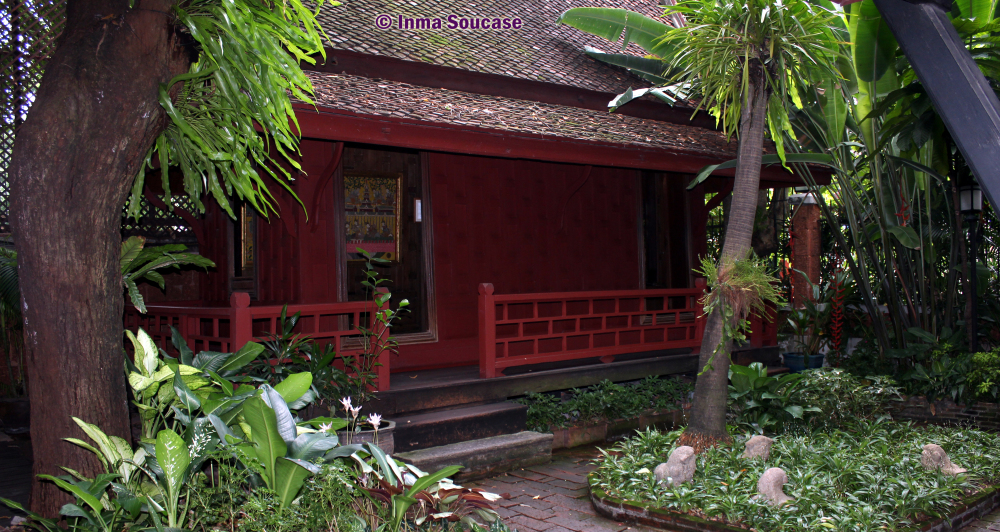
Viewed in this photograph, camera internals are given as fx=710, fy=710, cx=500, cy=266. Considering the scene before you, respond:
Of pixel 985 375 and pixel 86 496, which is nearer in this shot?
pixel 86 496

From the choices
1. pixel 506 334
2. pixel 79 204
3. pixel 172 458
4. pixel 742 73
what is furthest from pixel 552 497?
pixel 79 204

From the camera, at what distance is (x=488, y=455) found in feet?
20.6

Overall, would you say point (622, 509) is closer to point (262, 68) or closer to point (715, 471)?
point (715, 471)

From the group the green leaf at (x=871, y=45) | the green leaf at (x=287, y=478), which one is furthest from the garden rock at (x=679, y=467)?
the green leaf at (x=871, y=45)

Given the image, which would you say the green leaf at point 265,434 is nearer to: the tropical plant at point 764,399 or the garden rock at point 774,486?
the garden rock at point 774,486

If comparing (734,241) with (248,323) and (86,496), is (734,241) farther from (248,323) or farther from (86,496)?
(86,496)

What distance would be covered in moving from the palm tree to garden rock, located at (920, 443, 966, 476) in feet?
4.84

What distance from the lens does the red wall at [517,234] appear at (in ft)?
27.8

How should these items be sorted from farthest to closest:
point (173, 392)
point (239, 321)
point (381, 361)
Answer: point (381, 361)
point (239, 321)
point (173, 392)

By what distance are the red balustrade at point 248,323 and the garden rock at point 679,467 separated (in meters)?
2.65

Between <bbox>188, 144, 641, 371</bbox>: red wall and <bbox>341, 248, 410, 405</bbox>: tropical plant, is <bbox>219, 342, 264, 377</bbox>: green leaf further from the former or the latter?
<bbox>188, 144, 641, 371</bbox>: red wall

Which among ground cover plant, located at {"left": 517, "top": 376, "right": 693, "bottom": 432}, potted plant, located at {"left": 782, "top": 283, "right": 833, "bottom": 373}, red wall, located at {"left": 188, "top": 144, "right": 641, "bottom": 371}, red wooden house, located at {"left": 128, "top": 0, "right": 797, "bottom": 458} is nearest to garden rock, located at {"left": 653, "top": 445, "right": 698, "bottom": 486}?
ground cover plant, located at {"left": 517, "top": 376, "right": 693, "bottom": 432}

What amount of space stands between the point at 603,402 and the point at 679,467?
2368mm

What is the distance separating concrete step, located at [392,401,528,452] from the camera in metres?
6.19
